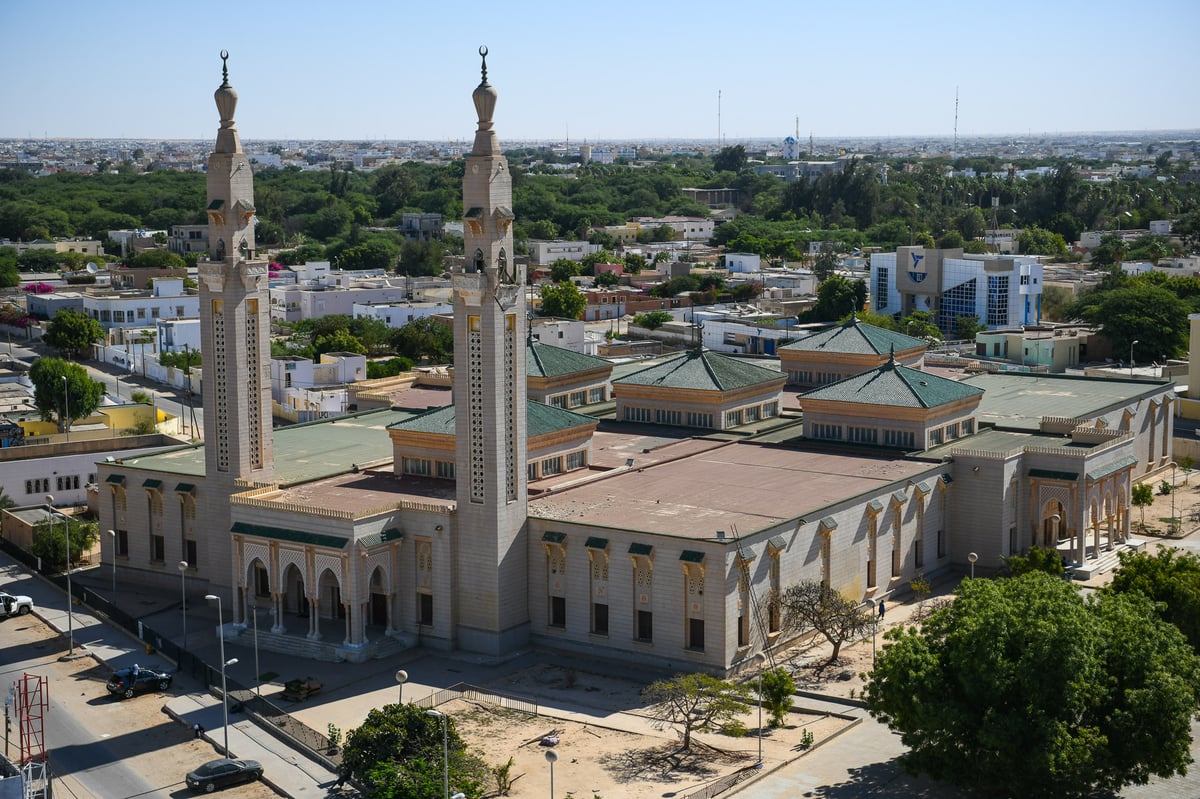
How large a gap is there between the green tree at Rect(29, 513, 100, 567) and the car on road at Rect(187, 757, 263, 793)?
921 inches

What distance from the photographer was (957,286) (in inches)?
4722

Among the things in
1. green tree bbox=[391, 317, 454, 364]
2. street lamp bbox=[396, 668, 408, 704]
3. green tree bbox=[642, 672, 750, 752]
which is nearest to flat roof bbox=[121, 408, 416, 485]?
street lamp bbox=[396, 668, 408, 704]

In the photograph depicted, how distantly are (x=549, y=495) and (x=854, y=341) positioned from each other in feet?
79.6

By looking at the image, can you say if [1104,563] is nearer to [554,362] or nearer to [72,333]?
[554,362]

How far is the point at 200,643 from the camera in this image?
50.7m

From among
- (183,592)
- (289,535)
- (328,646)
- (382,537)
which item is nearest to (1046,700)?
(382,537)

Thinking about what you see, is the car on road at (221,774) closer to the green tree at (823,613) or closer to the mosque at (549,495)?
the mosque at (549,495)

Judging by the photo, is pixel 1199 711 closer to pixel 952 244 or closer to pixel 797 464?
pixel 797 464

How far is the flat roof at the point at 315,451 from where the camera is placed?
5744 centimetres

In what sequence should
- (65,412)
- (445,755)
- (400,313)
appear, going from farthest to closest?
(400,313) < (65,412) < (445,755)

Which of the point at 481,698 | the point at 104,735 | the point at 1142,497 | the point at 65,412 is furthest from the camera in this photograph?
the point at 65,412

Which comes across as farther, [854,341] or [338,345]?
[338,345]

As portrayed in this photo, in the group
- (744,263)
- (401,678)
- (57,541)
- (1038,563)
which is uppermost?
(744,263)

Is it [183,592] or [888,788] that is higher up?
[183,592]
